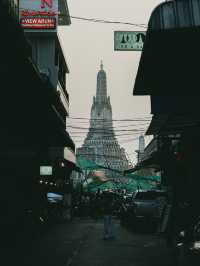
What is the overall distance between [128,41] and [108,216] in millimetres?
8052

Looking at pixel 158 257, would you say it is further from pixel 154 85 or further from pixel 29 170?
pixel 29 170

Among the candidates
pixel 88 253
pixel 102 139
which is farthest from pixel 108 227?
pixel 102 139

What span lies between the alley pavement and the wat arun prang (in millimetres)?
112429

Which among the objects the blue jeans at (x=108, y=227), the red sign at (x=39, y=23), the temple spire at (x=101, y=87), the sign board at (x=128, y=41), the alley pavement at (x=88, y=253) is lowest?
the alley pavement at (x=88, y=253)

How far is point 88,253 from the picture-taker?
13094mm

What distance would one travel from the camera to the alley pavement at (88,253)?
11500mm

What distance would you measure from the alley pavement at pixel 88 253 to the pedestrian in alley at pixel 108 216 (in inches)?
15.6

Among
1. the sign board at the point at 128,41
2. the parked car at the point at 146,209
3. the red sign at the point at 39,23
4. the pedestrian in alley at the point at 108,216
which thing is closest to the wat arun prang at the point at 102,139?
the red sign at the point at 39,23

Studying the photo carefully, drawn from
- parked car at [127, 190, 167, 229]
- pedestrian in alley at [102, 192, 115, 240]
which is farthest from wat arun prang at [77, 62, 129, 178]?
pedestrian in alley at [102, 192, 115, 240]

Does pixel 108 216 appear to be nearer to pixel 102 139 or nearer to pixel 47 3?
pixel 47 3

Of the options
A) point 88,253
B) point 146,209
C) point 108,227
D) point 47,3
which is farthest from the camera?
point 47,3

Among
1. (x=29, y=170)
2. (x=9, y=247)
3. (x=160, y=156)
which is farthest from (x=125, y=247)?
(x=29, y=170)

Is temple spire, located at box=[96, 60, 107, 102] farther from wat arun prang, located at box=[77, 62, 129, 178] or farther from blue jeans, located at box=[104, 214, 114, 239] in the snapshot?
blue jeans, located at box=[104, 214, 114, 239]

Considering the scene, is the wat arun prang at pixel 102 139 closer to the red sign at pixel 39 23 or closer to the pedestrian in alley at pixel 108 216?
the red sign at pixel 39 23
